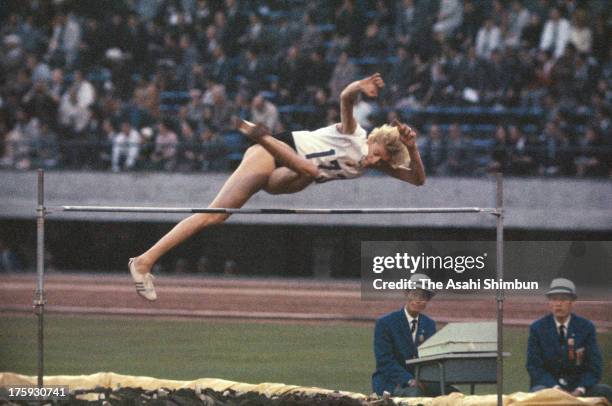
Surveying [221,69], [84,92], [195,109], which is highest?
[221,69]

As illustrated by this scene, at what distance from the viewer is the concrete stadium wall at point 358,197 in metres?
17.1

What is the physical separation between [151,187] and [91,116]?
1.54 m

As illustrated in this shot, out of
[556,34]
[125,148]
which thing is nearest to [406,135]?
[556,34]

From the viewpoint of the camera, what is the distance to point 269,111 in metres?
17.9

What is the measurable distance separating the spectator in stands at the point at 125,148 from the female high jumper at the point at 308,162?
469 inches

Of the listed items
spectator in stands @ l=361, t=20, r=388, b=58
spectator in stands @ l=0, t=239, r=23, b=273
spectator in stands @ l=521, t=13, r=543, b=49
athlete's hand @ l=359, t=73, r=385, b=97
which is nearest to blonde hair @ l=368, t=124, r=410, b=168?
athlete's hand @ l=359, t=73, r=385, b=97

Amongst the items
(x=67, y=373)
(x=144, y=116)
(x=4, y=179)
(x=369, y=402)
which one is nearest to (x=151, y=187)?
(x=144, y=116)

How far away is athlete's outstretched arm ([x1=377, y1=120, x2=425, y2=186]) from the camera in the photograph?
22.7ft

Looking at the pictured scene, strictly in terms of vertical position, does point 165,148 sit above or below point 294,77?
below

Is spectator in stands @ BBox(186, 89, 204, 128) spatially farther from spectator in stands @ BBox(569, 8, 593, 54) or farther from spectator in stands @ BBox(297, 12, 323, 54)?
spectator in stands @ BBox(569, 8, 593, 54)

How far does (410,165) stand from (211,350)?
5.19m

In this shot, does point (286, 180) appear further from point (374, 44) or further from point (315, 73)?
point (374, 44)

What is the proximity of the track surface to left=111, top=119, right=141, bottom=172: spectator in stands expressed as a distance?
1.86 meters

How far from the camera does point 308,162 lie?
271 inches
